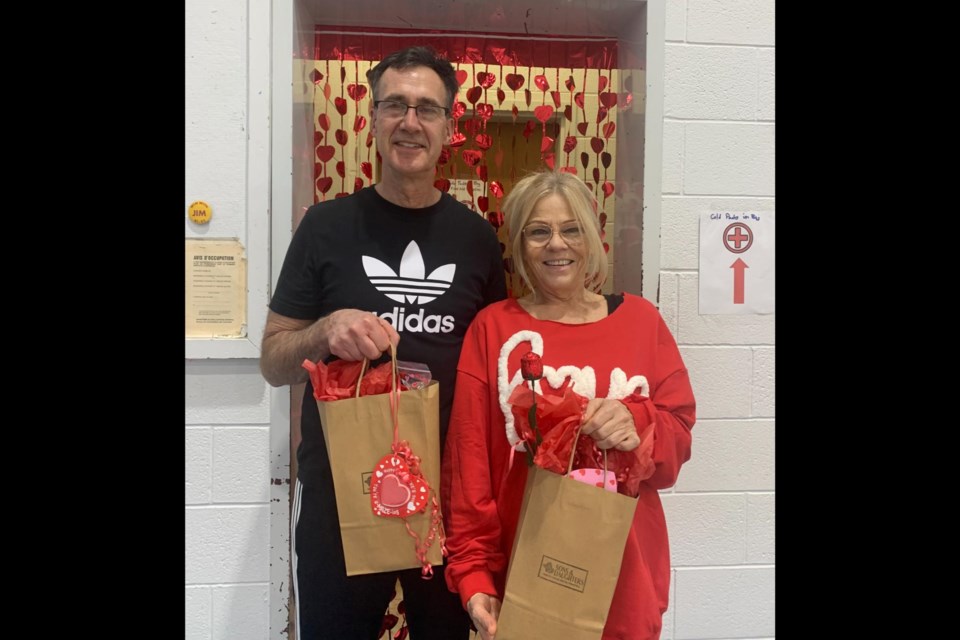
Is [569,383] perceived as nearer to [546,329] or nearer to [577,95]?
[546,329]

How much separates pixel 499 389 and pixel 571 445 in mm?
213

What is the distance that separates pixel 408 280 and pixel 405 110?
392 millimetres

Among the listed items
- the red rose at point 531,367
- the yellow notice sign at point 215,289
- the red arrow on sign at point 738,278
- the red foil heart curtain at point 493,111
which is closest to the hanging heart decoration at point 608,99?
the red foil heart curtain at point 493,111

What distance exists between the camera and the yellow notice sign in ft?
5.68

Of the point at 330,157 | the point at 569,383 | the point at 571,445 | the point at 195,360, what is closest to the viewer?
the point at 571,445

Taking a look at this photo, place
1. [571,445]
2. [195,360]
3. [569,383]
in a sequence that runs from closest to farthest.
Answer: [571,445] < [569,383] < [195,360]

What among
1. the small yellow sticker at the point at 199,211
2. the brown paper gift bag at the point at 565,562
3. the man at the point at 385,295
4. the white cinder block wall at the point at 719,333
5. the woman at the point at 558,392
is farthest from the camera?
the white cinder block wall at the point at 719,333

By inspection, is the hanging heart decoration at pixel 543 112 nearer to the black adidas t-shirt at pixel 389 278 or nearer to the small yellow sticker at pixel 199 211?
the black adidas t-shirt at pixel 389 278

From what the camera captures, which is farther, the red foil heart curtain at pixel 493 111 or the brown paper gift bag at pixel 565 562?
the red foil heart curtain at pixel 493 111

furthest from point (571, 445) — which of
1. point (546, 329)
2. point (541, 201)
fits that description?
point (541, 201)

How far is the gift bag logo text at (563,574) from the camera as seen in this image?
3.70 feet

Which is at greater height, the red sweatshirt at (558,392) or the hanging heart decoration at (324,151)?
the hanging heart decoration at (324,151)

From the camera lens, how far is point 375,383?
1203 mm

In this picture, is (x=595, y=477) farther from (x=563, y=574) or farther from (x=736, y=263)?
(x=736, y=263)
